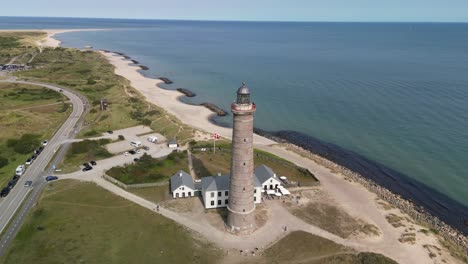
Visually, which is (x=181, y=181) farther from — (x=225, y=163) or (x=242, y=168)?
(x=242, y=168)

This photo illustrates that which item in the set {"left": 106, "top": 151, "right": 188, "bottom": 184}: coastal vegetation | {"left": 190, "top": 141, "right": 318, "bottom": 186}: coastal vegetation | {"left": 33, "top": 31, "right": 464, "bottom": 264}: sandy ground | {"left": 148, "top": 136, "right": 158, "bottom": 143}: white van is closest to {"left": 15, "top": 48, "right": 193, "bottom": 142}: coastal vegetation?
{"left": 148, "top": 136, "right": 158, "bottom": 143}: white van

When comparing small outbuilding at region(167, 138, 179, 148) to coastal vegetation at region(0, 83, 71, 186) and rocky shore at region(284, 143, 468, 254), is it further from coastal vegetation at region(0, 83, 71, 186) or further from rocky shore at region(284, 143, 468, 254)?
rocky shore at region(284, 143, 468, 254)

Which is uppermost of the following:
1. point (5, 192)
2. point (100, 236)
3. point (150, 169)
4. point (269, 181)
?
point (269, 181)

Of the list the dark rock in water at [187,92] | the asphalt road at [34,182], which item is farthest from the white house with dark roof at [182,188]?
the dark rock in water at [187,92]

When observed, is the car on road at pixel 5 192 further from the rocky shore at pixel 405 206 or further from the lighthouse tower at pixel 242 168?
the rocky shore at pixel 405 206

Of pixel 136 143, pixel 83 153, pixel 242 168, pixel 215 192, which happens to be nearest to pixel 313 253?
pixel 242 168

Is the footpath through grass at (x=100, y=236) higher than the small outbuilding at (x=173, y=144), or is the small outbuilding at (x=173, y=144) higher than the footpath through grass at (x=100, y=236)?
the small outbuilding at (x=173, y=144)
